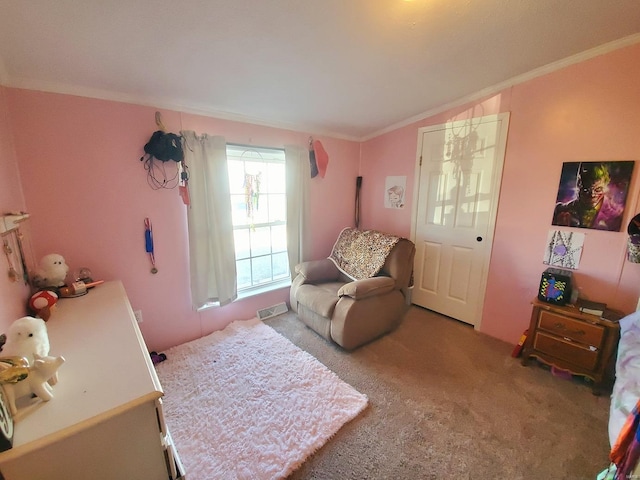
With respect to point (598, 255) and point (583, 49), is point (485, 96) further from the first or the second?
point (598, 255)

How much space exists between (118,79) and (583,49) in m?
3.13

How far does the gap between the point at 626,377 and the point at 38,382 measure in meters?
2.37

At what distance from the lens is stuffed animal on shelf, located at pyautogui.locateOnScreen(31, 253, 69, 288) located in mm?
1530

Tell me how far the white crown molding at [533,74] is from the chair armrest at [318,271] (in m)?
1.83

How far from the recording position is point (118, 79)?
1654 mm

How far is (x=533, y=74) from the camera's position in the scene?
1989 mm

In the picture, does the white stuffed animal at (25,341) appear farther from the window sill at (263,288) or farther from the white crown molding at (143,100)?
the window sill at (263,288)

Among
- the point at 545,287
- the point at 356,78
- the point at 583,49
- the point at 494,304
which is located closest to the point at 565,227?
the point at 545,287

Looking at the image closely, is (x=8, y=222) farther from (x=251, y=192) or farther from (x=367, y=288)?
(x=367, y=288)

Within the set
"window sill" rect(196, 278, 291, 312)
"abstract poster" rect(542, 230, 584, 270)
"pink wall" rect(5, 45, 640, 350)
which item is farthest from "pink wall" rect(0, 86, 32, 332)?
"abstract poster" rect(542, 230, 584, 270)

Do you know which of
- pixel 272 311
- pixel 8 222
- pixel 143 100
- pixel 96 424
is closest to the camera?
pixel 96 424

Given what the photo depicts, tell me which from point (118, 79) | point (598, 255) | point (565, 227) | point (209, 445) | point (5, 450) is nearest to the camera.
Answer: point (5, 450)

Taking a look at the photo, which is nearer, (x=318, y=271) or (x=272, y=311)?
(x=318, y=271)

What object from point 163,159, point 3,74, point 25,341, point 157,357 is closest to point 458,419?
point 25,341
